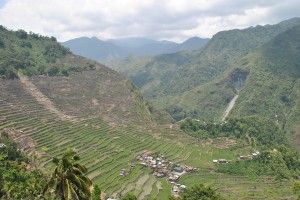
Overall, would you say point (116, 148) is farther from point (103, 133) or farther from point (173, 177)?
point (173, 177)

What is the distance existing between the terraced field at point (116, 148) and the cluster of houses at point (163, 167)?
4.28ft

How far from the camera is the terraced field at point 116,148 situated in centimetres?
6650

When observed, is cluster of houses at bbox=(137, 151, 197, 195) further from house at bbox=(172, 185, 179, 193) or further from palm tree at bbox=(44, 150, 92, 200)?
palm tree at bbox=(44, 150, 92, 200)

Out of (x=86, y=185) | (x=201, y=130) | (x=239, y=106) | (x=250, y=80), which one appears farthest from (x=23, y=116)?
(x=250, y=80)

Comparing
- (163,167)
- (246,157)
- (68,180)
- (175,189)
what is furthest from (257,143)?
(68,180)

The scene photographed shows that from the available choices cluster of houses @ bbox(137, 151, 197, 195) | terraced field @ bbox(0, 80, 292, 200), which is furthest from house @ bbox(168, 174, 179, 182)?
terraced field @ bbox(0, 80, 292, 200)

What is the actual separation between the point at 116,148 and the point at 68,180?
49.5 meters

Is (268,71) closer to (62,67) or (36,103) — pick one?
(62,67)

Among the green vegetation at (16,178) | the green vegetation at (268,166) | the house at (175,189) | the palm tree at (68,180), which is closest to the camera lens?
the palm tree at (68,180)

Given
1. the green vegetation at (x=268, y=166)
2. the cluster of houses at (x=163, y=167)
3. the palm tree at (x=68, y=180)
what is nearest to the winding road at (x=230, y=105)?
the green vegetation at (x=268, y=166)

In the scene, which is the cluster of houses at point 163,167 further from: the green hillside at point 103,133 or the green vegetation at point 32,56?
the green vegetation at point 32,56

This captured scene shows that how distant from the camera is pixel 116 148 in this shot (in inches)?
3056

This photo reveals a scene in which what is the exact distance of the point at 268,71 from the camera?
18950 centimetres

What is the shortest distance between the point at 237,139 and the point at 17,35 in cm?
6074
